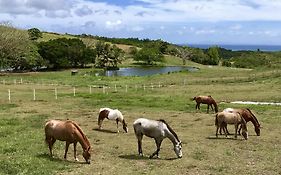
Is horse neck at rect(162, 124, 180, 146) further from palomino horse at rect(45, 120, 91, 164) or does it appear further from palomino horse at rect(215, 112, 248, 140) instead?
palomino horse at rect(215, 112, 248, 140)

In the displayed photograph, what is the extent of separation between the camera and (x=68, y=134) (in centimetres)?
1912

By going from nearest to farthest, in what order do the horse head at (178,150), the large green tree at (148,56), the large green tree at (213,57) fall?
the horse head at (178,150), the large green tree at (148,56), the large green tree at (213,57)

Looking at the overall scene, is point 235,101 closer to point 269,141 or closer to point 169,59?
point 269,141

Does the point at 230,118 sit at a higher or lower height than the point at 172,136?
higher

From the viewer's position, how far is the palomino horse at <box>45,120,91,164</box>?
18938 mm

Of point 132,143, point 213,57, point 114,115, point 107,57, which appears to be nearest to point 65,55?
point 107,57

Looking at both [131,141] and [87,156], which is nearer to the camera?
[87,156]

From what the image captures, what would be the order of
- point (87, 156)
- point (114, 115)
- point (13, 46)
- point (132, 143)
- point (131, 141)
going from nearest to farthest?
point (87, 156) < point (132, 143) < point (131, 141) < point (114, 115) < point (13, 46)

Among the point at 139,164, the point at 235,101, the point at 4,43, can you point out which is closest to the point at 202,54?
the point at 4,43

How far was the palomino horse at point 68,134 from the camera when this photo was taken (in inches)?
746

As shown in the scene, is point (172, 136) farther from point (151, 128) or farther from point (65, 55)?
point (65, 55)

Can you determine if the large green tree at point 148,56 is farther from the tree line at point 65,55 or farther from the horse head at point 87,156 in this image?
the horse head at point 87,156

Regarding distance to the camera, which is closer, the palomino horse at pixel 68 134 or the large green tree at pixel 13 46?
the palomino horse at pixel 68 134

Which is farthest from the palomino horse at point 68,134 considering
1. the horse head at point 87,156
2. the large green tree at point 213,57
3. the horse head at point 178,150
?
the large green tree at point 213,57
